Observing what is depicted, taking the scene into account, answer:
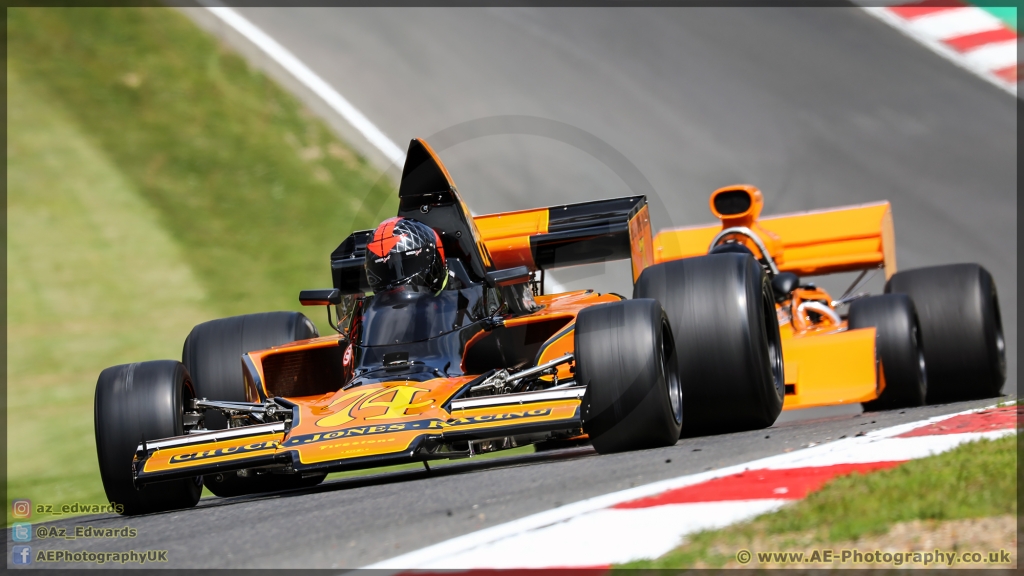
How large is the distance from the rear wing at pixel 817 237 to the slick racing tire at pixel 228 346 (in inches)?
138

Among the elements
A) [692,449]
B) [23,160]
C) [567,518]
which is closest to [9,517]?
[692,449]

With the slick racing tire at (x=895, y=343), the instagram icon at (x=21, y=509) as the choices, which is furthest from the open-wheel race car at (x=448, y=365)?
the instagram icon at (x=21, y=509)

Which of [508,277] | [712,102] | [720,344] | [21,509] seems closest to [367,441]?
[508,277]

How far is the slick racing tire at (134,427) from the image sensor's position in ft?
20.7

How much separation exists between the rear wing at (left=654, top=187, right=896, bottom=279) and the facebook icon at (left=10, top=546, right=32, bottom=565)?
19.9 feet

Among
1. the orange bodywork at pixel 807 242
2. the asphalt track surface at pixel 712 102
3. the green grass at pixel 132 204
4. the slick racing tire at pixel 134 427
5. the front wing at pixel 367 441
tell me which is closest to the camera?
the front wing at pixel 367 441

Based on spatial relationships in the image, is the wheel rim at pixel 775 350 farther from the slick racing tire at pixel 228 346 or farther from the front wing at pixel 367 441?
the slick racing tire at pixel 228 346

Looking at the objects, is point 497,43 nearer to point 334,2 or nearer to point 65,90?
point 334,2

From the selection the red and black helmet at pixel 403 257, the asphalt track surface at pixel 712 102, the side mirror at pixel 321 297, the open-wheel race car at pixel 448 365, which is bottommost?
the open-wheel race car at pixel 448 365

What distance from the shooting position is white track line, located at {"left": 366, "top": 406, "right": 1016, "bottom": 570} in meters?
3.62

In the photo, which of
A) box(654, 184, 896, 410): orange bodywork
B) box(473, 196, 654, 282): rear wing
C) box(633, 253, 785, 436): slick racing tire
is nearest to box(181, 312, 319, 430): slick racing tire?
box(473, 196, 654, 282): rear wing

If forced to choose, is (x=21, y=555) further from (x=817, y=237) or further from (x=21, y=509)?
(x=817, y=237)

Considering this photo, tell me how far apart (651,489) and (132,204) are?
10.8 meters

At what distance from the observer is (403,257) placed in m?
6.81
